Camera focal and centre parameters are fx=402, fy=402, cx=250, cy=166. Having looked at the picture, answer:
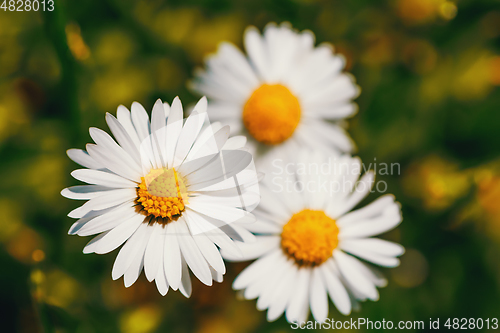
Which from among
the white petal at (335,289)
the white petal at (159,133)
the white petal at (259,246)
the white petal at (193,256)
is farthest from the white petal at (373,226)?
the white petal at (159,133)

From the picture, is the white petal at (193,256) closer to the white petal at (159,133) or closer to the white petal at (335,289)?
the white petal at (159,133)

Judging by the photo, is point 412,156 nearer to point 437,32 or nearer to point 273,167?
point 437,32

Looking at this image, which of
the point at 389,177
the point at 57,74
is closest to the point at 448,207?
the point at 389,177

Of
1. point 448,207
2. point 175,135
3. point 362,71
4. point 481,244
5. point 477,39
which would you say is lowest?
point 481,244

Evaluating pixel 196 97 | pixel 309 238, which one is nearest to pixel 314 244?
pixel 309 238

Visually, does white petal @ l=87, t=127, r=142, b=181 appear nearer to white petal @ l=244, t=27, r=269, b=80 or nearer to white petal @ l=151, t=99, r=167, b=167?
white petal @ l=151, t=99, r=167, b=167
